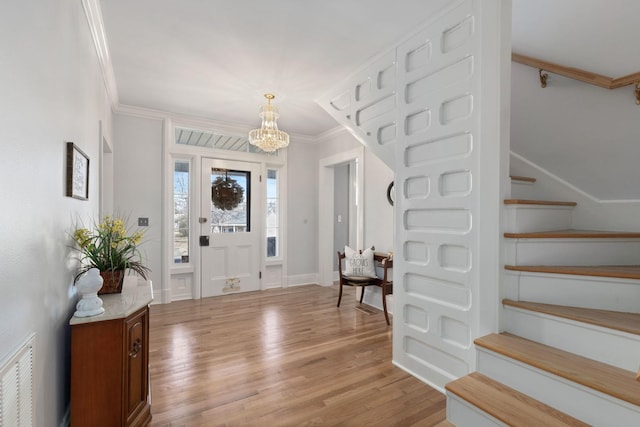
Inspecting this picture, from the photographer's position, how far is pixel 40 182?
1.28m

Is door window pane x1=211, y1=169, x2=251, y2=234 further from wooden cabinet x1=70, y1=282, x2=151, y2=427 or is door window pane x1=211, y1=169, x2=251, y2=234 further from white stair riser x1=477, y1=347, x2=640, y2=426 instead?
white stair riser x1=477, y1=347, x2=640, y2=426

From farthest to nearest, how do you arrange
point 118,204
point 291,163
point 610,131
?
point 291,163
point 118,204
point 610,131

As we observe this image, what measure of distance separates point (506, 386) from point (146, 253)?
4.30 m

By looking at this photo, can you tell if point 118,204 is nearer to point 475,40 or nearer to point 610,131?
point 475,40

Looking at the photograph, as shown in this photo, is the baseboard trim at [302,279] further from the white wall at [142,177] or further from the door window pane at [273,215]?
the white wall at [142,177]

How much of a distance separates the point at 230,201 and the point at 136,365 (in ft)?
10.8

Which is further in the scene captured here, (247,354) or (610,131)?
(247,354)

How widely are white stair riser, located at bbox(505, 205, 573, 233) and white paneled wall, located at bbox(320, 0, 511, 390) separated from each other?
0.40 feet

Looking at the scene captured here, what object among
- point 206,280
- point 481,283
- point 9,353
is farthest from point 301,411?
point 206,280

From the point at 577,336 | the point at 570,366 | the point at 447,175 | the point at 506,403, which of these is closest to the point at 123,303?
the point at 506,403

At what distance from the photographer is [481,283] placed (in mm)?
1814

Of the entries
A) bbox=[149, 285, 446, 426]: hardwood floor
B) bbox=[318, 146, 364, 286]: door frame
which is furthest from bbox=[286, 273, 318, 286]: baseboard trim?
bbox=[149, 285, 446, 426]: hardwood floor

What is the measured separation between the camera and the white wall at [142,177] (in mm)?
3965

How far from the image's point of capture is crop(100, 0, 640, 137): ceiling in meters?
1.73
